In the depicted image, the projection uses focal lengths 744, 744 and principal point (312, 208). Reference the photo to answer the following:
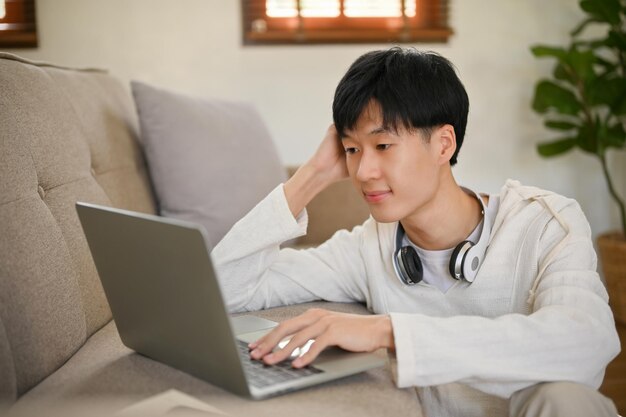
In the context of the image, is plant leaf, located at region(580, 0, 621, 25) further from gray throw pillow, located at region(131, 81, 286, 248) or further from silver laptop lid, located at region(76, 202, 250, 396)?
silver laptop lid, located at region(76, 202, 250, 396)

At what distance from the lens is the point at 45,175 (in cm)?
136

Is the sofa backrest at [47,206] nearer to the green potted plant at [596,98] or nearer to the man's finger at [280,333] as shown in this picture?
the man's finger at [280,333]

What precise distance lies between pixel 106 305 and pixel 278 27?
1.78 metres

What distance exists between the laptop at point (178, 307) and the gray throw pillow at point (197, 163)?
92 cm

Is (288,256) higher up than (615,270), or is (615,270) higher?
(288,256)

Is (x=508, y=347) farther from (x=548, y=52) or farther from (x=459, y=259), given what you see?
(x=548, y=52)

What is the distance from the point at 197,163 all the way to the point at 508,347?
1216 mm

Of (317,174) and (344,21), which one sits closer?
(317,174)

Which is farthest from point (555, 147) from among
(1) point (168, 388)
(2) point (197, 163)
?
(1) point (168, 388)

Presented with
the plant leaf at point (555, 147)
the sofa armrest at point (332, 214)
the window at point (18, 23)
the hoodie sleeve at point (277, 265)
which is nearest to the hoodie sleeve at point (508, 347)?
the hoodie sleeve at point (277, 265)

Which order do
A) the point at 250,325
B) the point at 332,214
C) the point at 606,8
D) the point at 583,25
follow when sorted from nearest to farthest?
the point at 250,325, the point at 332,214, the point at 606,8, the point at 583,25

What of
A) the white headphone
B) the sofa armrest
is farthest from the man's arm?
the sofa armrest

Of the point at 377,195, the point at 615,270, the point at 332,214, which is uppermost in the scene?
the point at 377,195

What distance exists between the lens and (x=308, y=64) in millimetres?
3004
